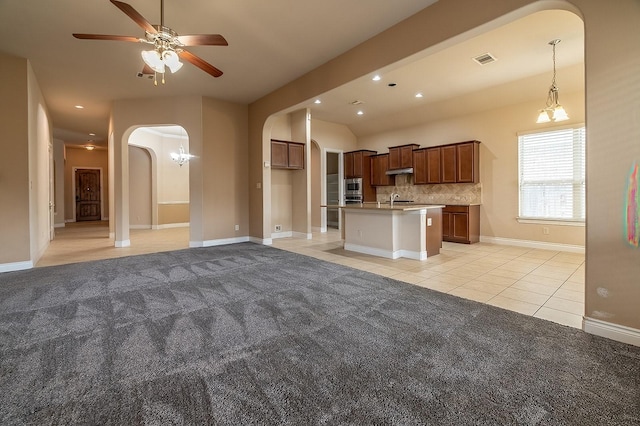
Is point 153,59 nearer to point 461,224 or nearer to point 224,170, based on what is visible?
point 224,170

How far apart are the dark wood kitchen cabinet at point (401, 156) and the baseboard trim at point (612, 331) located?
5.81 metres

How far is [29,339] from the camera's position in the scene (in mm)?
2262

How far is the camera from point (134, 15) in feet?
8.24

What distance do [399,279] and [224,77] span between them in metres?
4.62

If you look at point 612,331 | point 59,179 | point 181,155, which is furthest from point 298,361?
point 59,179

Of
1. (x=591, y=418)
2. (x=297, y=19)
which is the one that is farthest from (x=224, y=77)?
(x=591, y=418)

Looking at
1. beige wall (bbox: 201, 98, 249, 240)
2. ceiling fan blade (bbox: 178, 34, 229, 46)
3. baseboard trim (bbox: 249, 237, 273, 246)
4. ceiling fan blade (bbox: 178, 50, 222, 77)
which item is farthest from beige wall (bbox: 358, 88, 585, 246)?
ceiling fan blade (bbox: 178, 34, 229, 46)

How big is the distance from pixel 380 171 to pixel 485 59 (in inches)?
165

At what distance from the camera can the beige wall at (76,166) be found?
11.8 meters

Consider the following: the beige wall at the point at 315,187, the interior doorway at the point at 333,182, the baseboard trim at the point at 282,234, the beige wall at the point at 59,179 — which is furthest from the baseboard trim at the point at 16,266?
the beige wall at the point at 59,179

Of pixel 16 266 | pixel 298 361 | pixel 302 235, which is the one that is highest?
pixel 302 235

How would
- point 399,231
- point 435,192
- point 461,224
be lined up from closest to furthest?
point 399,231 < point 461,224 < point 435,192

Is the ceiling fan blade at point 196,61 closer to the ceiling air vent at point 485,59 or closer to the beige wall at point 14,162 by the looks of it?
the beige wall at point 14,162

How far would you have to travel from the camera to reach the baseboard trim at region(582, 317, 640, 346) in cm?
212
